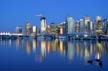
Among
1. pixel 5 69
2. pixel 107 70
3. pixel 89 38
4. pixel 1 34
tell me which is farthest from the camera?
pixel 1 34

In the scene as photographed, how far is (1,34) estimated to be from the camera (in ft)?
605

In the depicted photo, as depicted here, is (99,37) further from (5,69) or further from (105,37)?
(5,69)

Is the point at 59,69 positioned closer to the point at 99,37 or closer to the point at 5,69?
the point at 5,69

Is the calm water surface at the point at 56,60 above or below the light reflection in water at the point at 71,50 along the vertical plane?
below

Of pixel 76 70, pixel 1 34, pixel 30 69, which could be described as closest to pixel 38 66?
pixel 30 69

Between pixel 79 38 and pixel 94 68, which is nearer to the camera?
pixel 94 68

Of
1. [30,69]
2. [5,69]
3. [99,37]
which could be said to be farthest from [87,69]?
[99,37]

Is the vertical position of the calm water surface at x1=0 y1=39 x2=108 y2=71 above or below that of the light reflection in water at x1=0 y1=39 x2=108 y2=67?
below

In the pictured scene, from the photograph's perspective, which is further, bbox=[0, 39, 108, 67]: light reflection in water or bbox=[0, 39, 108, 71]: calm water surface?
bbox=[0, 39, 108, 67]: light reflection in water

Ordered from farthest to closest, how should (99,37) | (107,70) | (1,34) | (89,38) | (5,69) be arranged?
(1,34)
(89,38)
(99,37)
(5,69)
(107,70)

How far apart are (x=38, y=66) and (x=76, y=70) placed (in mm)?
4282

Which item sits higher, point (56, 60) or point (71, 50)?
point (71, 50)

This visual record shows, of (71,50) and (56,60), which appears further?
(71,50)

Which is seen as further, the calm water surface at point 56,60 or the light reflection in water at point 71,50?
the light reflection in water at point 71,50
